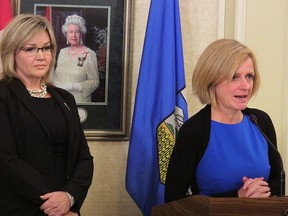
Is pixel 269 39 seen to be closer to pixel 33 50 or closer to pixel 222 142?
pixel 222 142

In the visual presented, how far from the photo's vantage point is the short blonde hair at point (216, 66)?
204cm

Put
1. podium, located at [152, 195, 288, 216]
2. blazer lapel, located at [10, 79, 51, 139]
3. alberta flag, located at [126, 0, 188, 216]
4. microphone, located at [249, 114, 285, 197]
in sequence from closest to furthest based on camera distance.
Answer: podium, located at [152, 195, 288, 216] → microphone, located at [249, 114, 285, 197] → blazer lapel, located at [10, 79, 51, 139] → alberta flag, located at [126, 0, 188, 216]

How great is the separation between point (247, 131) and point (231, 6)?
145 cm

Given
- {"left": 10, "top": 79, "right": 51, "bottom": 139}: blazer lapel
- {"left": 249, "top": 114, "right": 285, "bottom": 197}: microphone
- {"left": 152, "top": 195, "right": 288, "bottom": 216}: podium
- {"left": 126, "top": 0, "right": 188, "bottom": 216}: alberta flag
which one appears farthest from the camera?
{"left": 126, "top": 0, "right": 188, "bottom": 216}: alberta flag

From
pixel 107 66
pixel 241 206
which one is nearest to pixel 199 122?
pixel 241 206

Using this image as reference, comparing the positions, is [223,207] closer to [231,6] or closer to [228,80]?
[228,80]

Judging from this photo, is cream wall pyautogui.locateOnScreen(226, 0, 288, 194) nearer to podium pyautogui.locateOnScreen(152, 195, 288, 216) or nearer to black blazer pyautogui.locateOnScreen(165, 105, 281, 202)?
black blazer pyautogui.locateOnScreen(165, 105, 281, 202)

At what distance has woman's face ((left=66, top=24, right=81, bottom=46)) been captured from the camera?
3195 mm

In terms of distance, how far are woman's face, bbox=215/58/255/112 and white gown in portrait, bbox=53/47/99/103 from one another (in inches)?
52.1

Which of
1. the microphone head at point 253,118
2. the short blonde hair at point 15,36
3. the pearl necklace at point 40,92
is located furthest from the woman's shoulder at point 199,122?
the short blonde hair at point 15,36

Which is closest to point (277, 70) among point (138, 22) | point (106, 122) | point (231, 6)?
point (231, 6)

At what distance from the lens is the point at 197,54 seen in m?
3.40

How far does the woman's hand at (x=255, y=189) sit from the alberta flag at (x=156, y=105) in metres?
1.08

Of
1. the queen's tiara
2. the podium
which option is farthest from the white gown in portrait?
the podium
